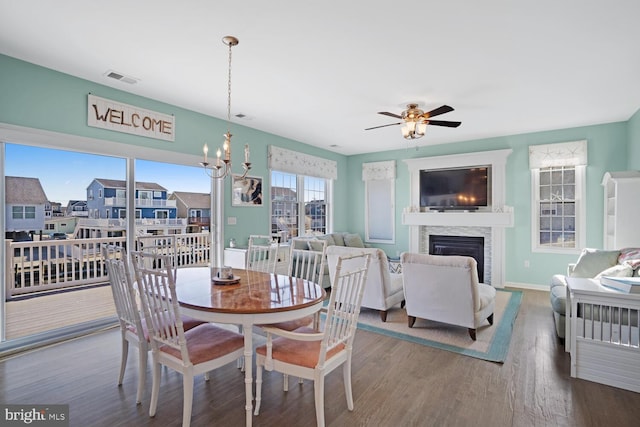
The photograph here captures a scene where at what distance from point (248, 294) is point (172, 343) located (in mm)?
539

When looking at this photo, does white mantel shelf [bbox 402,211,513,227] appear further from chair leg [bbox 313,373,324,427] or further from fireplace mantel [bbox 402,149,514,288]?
chair leg [bbox 313,373,324,427]

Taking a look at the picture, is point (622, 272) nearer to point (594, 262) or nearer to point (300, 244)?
point (594, 262)

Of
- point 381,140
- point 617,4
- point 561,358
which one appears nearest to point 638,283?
point 561,358

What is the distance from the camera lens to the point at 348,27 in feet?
7.98

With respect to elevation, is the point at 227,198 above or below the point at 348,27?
below

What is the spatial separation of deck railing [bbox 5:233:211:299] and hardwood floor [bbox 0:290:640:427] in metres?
1.63

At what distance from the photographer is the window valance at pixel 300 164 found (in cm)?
561

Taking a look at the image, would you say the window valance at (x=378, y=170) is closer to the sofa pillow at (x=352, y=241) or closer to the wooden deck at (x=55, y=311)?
the sofa pillow at (x=352, y=241)

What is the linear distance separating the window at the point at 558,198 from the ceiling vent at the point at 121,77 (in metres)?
6.01

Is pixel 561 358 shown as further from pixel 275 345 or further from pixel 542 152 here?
pixel 542 152

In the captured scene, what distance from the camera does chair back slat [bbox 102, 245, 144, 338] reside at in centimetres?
Result: 201

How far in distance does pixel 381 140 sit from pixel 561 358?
438 cm

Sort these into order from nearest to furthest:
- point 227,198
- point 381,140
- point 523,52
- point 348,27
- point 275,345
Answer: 1. point 275,345
2. point 348,27
3. point 523,52
4. point 227,198
5. point 381,140

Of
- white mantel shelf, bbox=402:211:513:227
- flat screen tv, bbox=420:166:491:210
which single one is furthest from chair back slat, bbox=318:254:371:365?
flat screen tv, bbox=420:166:491:210
